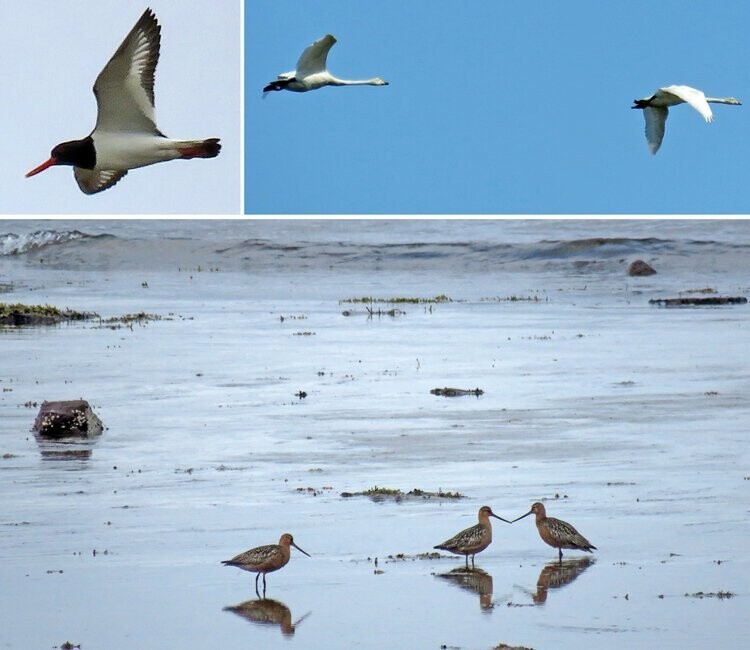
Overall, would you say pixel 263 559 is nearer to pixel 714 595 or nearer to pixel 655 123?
pixel 714 595

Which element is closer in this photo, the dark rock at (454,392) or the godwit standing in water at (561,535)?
the godwit standing in water at (561,535)

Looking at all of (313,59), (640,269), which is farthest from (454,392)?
(640,269)

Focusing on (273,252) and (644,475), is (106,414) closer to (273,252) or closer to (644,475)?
(644,475)

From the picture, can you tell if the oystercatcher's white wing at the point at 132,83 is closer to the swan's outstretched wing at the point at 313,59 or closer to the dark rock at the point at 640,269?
the swan's outstretched wing at the point at 313,59

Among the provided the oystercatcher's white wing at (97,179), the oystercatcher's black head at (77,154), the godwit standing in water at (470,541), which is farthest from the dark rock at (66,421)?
the godwit standing in water at (470,541)

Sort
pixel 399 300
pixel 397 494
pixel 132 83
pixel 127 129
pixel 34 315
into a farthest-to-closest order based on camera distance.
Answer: pixel 399 300 → pixel 34 315 → pixel 127 129 → pixel 132 83 → pixel 397 494

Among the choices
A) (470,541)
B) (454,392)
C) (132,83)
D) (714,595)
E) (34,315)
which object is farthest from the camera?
(34,315)

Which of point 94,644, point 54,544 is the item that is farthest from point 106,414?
point 94,644
